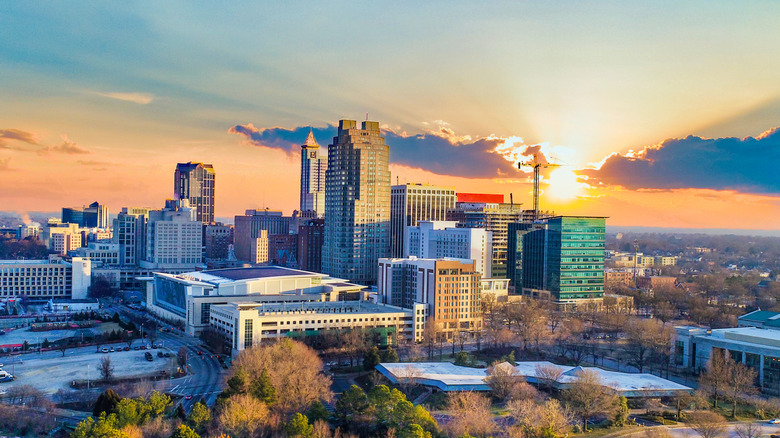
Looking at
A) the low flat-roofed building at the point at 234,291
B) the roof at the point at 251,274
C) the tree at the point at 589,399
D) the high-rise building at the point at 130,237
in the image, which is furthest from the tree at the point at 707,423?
the high-rise building at the point at 130,237

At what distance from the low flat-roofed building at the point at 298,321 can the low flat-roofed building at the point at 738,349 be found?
21399 millimetres

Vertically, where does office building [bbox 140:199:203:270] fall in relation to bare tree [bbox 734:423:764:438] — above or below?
above

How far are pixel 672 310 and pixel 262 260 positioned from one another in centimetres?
8477

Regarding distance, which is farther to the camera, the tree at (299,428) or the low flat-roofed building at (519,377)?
the low flat-roofed building at (519,377)

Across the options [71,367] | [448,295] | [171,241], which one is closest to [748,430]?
[448,295]

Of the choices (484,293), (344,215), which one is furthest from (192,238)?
(484,293)

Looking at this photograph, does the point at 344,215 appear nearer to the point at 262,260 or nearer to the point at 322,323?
the point at 322,323

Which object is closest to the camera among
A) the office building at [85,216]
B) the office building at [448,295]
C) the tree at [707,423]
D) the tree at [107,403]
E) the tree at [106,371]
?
the tree at [707,423]

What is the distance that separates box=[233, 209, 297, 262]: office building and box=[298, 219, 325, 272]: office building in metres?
40.7

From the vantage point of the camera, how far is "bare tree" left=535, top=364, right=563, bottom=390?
40500 millimetres

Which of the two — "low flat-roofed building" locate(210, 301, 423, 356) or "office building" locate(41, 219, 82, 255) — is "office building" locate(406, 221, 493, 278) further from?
"office building" locate(41, 219, 82, 255)

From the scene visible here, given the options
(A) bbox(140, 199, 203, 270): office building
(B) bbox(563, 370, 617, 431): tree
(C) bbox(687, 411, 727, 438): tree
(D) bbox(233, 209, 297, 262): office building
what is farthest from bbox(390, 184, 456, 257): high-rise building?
(C) bbox(687, 411, 727, 438): tree

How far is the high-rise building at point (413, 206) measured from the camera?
98.4m

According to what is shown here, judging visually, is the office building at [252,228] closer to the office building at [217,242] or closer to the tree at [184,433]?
the office building at [217,242]
